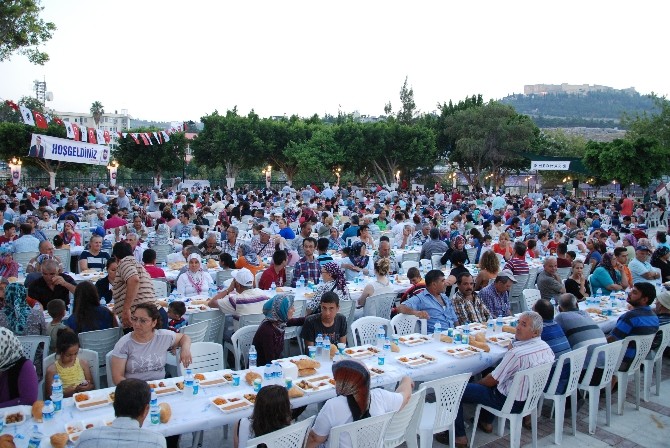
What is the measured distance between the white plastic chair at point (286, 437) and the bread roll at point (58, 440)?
119 centimetres

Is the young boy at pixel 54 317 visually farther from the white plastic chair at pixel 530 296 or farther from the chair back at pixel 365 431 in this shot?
the white plastic chair at pixel 530 296

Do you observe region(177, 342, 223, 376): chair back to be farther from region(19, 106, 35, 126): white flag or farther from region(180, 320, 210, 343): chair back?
region(19, 106, 35, 126): white flag

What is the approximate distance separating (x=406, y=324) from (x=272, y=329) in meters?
1.93

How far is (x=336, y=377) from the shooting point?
3871 millimetres

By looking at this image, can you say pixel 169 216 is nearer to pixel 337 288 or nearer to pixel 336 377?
pixel 337 288

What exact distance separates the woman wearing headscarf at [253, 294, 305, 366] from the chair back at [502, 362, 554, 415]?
2165mm

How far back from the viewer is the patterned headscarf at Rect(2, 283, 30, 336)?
5.54m

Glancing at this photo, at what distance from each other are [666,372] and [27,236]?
10.8 meters

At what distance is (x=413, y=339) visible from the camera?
20.0 feet

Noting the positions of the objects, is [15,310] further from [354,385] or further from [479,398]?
[479,398]

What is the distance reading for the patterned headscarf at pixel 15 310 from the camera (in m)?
5.54

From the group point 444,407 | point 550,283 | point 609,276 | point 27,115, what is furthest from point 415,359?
point 27,115

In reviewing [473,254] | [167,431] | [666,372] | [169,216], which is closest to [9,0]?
[169,216]

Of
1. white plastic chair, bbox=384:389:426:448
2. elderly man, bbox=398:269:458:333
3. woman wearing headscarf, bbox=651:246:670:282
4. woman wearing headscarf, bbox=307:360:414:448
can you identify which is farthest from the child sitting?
woman wearing headscarf, bbox=651:246:670:282
